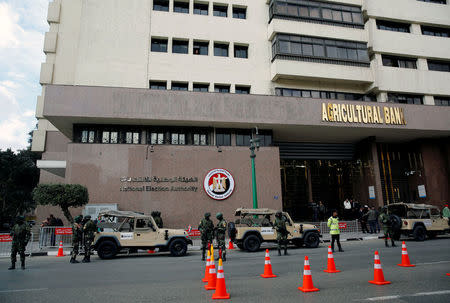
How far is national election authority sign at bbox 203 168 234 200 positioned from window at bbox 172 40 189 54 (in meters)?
9.64

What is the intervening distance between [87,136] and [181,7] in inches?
493

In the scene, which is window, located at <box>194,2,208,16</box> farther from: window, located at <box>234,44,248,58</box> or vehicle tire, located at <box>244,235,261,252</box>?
vehicle tire, located at <box>244,235,261,252</box>

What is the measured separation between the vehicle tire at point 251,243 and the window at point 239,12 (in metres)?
18.9

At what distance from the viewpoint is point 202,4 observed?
81.3 feet

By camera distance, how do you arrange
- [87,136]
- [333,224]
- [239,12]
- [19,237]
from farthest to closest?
1. [239,12]
2. [87,136]
3. [333,224]
4. [19,237]

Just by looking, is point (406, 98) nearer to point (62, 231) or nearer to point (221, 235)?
point (221, 235)

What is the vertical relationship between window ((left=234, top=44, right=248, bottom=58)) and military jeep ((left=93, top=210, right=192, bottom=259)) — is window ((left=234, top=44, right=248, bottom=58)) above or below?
above

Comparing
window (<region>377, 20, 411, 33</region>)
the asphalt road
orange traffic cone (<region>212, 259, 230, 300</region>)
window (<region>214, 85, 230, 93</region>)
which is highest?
window (<region>377, 20, 411, 33</region>)

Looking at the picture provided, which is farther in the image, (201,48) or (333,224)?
(201,48)

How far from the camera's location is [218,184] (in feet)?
68.2

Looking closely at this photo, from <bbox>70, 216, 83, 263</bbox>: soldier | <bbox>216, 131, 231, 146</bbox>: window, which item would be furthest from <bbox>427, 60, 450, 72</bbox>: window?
<bbox>70, 216, 83, 263</bbox>: soldier

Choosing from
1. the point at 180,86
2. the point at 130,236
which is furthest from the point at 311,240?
the point at 180,86

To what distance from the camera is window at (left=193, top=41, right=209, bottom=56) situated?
938 inches

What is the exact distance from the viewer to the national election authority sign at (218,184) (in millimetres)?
20609
